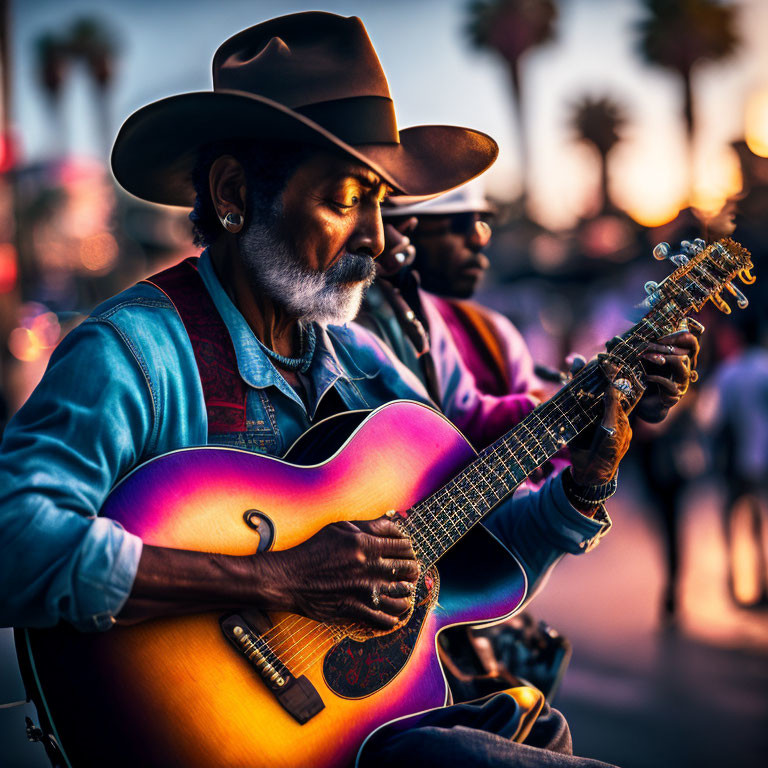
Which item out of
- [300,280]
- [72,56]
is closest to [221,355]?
[300,280]

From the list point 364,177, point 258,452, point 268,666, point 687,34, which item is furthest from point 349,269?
point 687,34

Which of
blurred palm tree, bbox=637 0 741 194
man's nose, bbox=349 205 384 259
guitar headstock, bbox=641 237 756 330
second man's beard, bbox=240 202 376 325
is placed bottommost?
blurred palm tree, bbox=637 0 741 194

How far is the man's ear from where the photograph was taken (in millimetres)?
1962

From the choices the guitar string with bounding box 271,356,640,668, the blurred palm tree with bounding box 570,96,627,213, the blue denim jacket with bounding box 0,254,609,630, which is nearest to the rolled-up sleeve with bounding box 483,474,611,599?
the blue denim jacket with bounding box 0,254,609,630

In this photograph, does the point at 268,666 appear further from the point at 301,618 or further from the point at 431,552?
the point at 431,552

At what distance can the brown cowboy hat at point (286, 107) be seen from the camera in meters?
1.79

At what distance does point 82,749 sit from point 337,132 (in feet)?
4.56

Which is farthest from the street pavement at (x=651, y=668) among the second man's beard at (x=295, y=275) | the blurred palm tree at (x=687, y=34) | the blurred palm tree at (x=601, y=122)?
the blurred palm tree at (x=601, y=122)

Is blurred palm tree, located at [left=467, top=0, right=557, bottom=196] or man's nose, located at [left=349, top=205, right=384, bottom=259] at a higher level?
man's nose, located at [left=349, top=205, right=384, bottom=259]

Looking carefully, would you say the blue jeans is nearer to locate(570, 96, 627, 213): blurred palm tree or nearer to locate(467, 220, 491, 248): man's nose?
locate(467, 220, 491, 248): man's nose

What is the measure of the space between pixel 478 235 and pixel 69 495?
6.08ft

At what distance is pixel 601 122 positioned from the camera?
106 feet

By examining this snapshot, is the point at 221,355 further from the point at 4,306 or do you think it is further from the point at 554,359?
the point at 554,359

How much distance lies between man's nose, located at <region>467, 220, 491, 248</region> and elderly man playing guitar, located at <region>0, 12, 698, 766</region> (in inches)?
30.0
